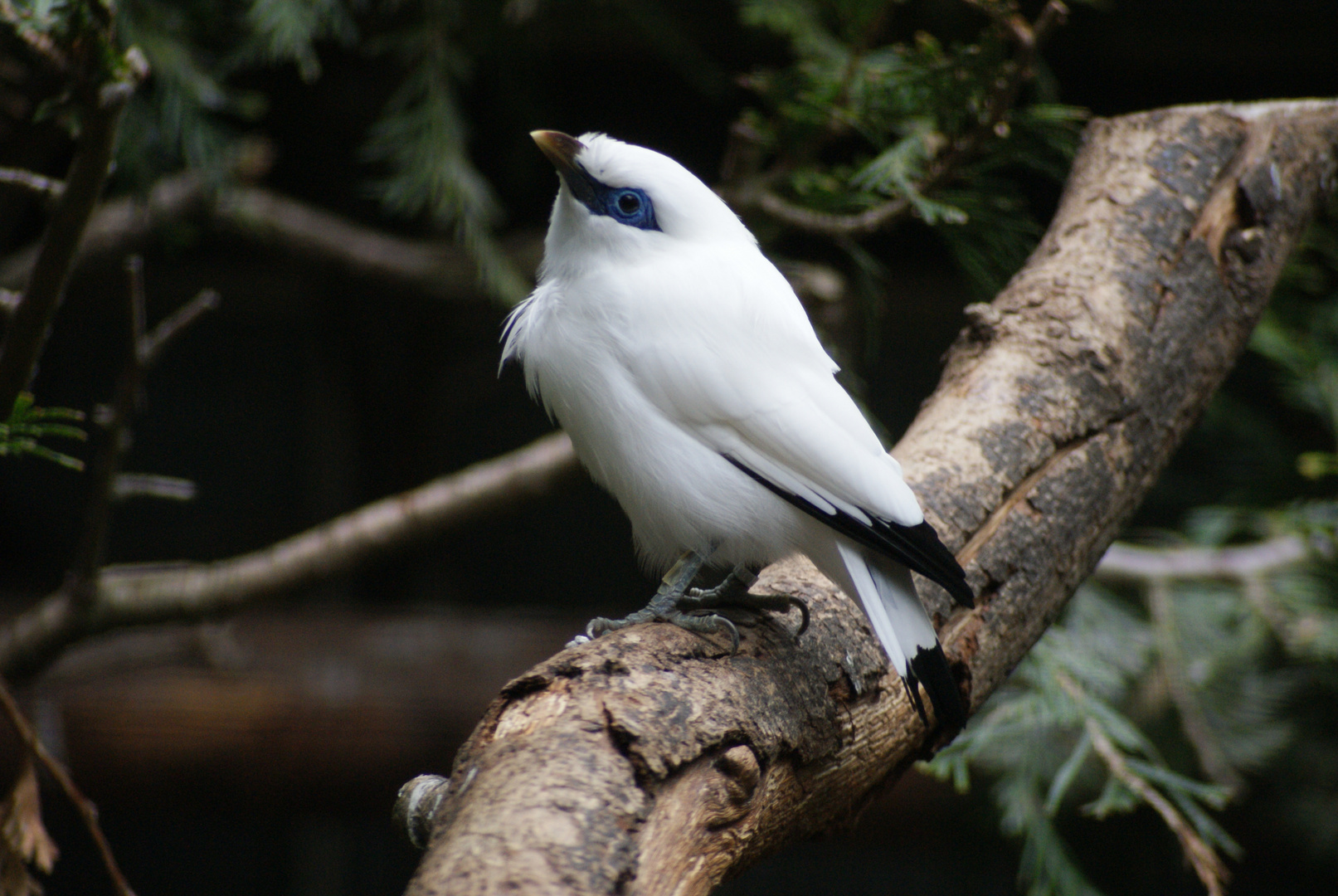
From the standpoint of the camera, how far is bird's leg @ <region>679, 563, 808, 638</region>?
1.35 m

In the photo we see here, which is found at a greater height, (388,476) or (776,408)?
(776,408)

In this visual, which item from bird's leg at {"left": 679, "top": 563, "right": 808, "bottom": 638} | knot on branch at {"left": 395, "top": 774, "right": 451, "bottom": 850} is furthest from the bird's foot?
knot on branch at {"left": 395, "top": 774, "right": 451, "bottom": 850}

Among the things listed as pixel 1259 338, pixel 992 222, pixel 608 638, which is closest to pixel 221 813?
pixel 608 638

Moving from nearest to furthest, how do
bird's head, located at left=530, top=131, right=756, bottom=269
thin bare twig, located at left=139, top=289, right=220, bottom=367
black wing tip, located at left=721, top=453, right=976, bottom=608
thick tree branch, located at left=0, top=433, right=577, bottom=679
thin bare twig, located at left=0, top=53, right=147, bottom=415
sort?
black wing tip, located at left=721, top=453, right=976, bottom=608 → thin bare twig, located at left=0, top=53, right=147, bottom=415 → bird's head, located at left=530, top=131, right=756, bottom=269 → thin bare twig, located at left=139, top=289, right=220, bottom=367 → thick tree branch, located at left=0, top=433, right=577, bottom=679

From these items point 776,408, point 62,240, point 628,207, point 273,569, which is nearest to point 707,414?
point 776,408

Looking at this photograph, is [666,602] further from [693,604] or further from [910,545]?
[910,545]

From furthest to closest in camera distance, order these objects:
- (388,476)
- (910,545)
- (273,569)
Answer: (388,476) < (273,569) < (910,545)

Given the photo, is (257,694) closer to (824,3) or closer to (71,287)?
(71,287)

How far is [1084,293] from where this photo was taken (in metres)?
1.72

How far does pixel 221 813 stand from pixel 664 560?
5.98 ft

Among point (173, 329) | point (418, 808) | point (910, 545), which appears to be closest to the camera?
point (418, 808)

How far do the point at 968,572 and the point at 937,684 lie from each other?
0.29 metres

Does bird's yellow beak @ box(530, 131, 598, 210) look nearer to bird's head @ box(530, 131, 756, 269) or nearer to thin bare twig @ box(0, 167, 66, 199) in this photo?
bird's head @ box(530, 131, 756, 269)

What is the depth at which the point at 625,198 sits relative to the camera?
1.47m
